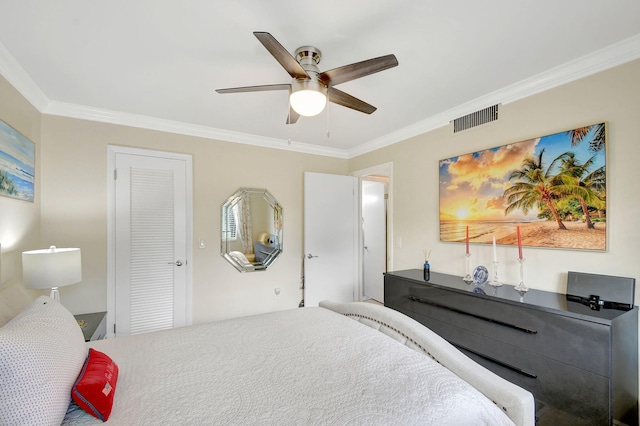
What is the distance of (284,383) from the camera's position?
3.57 ft

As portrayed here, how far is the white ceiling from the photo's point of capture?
1479 millimetres

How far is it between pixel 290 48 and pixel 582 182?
7.02 ft

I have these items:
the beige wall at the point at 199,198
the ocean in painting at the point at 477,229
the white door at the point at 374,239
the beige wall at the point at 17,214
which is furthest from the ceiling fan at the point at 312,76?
the white door at the point at 374,239

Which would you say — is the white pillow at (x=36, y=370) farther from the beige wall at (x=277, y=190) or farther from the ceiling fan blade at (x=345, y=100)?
the ceiling fan blade at (x=345, y=100)

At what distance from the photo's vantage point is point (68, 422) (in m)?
0.88

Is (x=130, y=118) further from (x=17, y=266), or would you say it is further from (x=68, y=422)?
(x=68, y=422)

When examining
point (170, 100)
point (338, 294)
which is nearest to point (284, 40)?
point (170, 100)

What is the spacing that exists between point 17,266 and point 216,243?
161cm

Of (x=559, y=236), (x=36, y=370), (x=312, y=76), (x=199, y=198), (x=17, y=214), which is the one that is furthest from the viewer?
(x=199, y=198)

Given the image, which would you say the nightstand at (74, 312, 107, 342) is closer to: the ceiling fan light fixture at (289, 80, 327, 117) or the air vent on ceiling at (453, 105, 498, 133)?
the ceiling fan light fixture at (289, 80, 327, 117)

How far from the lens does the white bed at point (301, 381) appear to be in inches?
35.9

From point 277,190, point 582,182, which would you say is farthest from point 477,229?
point 277,190

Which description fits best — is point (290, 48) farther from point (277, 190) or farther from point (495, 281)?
point (495, 281)

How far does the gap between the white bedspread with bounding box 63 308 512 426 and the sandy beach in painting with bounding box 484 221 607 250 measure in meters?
1.53
